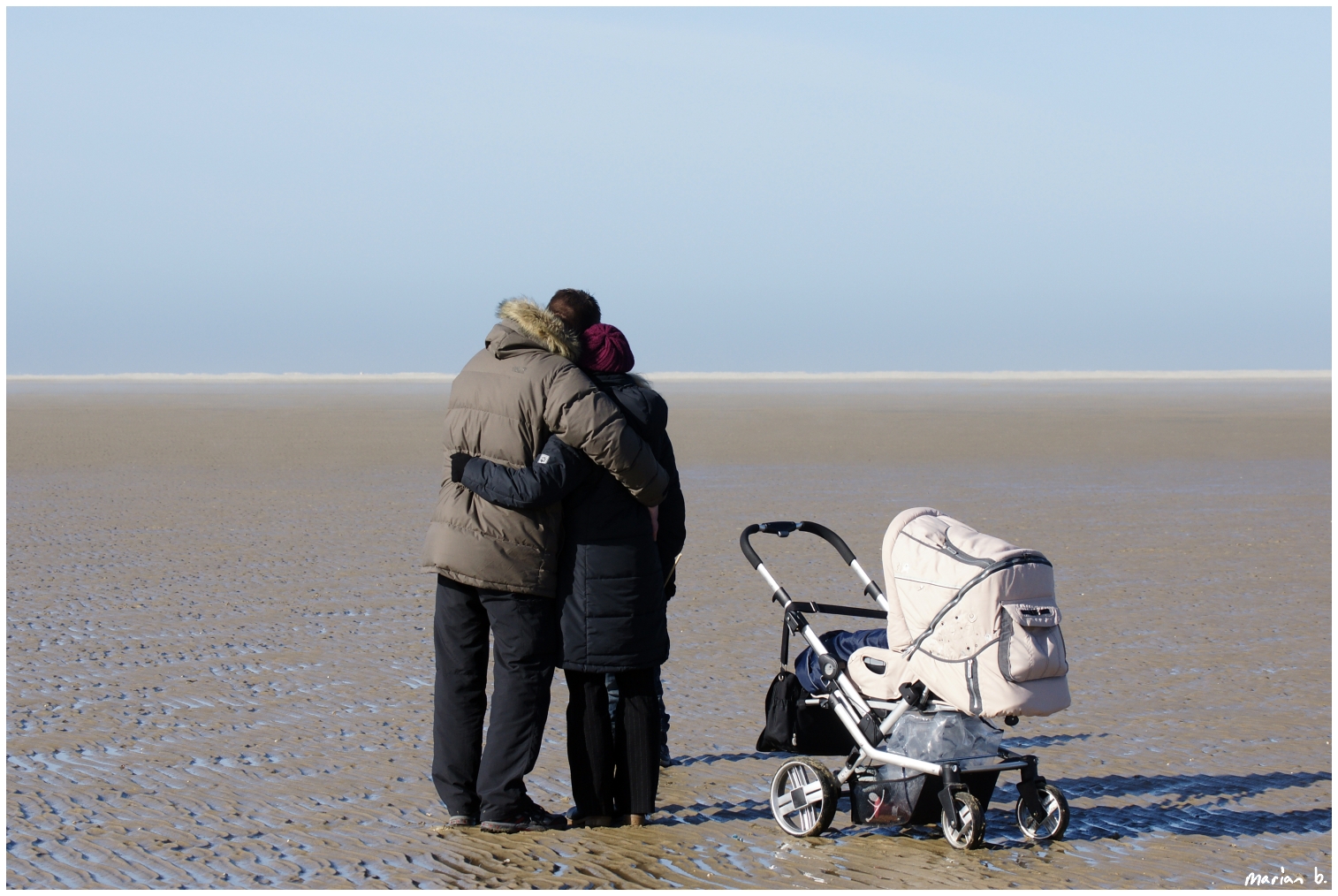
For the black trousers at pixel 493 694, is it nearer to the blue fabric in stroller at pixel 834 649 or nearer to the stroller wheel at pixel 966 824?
the blue fabric in stroller at pixel 834 649

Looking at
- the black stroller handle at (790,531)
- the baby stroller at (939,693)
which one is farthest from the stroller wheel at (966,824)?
the black stroller handle at (790,531)

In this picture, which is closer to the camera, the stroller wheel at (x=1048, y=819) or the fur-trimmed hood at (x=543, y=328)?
the stroller wheel at (x=1048, y=819)

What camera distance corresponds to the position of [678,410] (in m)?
45.4

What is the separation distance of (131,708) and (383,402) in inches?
1820

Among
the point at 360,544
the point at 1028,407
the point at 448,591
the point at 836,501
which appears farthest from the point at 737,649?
the point at 1028,407

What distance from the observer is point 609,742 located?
17.0 feet

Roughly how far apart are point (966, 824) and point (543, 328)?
213cm

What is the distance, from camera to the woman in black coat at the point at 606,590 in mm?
4906

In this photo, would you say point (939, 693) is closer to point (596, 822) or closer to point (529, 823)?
point (596, 822)

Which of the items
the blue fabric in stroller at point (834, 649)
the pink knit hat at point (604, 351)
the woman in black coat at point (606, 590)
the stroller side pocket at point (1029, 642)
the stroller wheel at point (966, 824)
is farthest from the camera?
the blue fabric in stroller at point (834, 649)

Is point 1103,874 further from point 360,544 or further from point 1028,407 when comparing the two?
point 1028,407

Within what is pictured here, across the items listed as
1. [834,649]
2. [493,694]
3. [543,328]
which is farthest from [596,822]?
[543,328]

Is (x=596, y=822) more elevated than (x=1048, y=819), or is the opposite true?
(x=1048, y=819)

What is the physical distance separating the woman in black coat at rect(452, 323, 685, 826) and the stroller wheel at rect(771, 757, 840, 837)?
44cm
